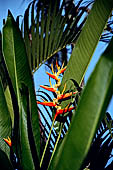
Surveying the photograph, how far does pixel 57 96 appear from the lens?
2.28 feet

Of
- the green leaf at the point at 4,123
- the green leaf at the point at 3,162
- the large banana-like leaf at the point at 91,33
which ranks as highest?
the large banana-like leaf at the point at 91,33

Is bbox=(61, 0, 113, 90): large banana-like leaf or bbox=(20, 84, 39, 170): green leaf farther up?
bbox=(61, 0, 113, 90): large banana-like leaf

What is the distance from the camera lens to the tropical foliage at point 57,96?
0.37 m

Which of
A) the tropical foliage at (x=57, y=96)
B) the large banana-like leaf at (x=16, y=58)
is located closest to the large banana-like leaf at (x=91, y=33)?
the tropical foliage at (x=57, y=96)

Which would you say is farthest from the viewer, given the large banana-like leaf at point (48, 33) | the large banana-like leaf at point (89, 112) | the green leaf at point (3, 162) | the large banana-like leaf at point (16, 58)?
the large banana-like leaf at point (48, 33)

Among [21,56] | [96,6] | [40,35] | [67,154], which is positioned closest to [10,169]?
[67,154]

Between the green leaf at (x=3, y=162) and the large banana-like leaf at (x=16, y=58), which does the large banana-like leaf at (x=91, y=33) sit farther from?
the green leaf at (x=3, y=162)

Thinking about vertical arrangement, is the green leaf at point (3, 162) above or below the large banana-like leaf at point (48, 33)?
below

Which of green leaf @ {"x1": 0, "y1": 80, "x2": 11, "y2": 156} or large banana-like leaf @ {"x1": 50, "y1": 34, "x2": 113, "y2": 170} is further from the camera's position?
green leaf @ {"x1": 0, "y1": 80, "x2": 11, "y2": 156}

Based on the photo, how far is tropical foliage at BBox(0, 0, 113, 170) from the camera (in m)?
0.37

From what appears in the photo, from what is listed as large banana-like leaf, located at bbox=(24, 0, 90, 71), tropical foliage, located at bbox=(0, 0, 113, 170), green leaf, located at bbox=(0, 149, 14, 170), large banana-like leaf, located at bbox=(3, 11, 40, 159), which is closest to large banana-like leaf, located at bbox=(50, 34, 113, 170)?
tropical foliage, located at bbox=(0, 0, 113, 170)

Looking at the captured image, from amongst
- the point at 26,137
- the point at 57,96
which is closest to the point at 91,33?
the point at 57,96

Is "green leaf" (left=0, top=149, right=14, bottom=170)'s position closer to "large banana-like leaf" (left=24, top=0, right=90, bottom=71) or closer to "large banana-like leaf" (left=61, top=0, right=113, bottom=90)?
"large banana-like leaf" (left=61, top=0, right=113, bottom=90)

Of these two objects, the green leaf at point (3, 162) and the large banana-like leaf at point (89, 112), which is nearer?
the large banana-like leaf at point (89, 112)
